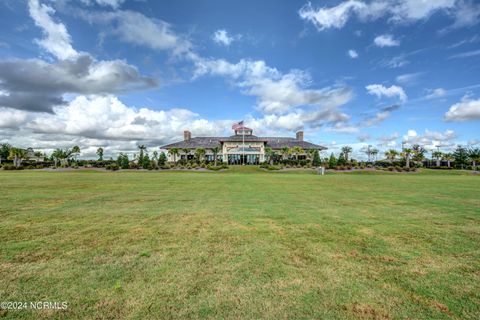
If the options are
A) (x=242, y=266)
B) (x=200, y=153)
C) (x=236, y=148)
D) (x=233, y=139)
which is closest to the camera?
(x=242, y=266)

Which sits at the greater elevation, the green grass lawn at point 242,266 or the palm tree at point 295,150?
the palm tree at point 295,150

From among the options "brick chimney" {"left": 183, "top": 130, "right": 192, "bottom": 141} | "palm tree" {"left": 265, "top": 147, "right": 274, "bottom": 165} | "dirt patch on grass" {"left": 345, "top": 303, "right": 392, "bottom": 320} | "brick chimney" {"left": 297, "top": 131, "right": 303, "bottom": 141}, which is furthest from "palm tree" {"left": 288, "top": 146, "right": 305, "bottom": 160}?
"dirt patch on grass" {"left": 345, "top": 303, "right": 392, "bottom": 320}

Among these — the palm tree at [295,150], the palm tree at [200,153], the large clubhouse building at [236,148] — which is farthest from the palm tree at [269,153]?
the palm tree at [200,153]

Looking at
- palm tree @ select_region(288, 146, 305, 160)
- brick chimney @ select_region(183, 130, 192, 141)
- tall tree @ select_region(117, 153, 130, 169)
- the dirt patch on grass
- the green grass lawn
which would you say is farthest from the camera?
brick chimney @ select_region(183, 130, 192, 141)

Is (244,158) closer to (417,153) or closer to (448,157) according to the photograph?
(417,153)

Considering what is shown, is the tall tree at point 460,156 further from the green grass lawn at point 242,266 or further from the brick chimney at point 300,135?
the green grass lawn at point 242,266

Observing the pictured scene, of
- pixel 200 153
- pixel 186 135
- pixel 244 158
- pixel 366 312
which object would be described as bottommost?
pixel 366 312

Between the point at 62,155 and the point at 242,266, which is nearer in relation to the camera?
the point at 242,266

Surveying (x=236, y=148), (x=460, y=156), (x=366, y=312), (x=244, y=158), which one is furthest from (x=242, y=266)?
(x=460, y=156)

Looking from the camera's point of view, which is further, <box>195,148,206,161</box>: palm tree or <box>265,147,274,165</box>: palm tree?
<box>195,148,206,161</box>: palm tree

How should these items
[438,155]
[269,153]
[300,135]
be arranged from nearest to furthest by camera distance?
[269,153] < [438,155] < [300,135]

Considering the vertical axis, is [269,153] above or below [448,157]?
above

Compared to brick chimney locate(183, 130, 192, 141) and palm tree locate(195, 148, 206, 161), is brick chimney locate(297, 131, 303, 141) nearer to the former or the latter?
palm tree locate(195, 148, 206, 161)

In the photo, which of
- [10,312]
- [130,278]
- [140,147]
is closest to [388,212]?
[130,278]
